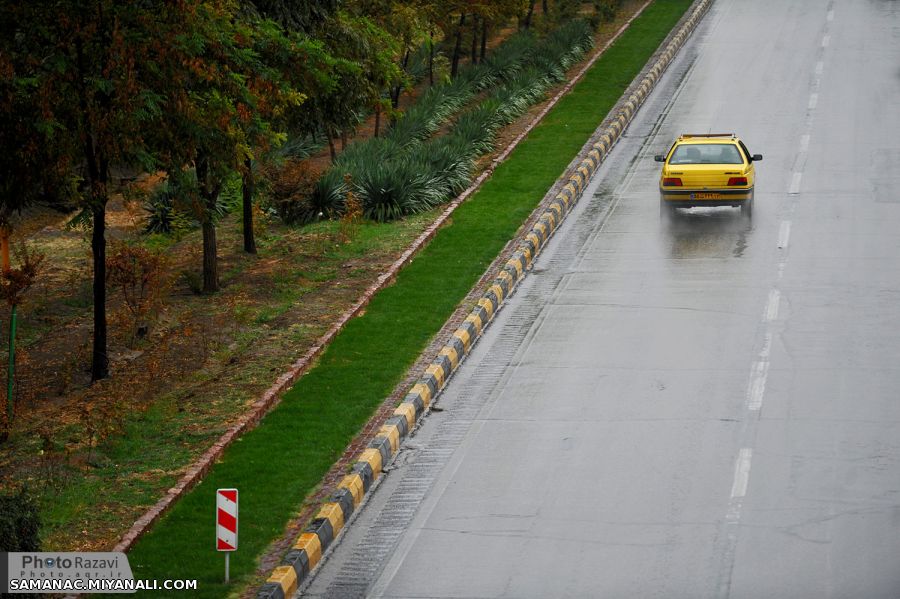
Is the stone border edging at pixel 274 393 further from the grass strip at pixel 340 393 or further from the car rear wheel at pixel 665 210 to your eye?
the car rear wheel at pixel 665 210

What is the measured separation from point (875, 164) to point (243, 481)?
18465 millimetres

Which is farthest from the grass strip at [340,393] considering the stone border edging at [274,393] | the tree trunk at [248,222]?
the tree trunk at [248,222]

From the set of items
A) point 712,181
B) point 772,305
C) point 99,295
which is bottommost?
point 772,305

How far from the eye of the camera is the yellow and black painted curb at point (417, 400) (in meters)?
11.5

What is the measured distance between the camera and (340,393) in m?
16.0

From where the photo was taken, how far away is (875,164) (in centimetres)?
2772

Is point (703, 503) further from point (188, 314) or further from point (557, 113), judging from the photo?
point (557, 113)

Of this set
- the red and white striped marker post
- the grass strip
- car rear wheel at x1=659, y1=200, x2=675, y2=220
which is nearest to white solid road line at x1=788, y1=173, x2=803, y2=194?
car rear wheel at x1=659, y1=200, x2=675, y2=220

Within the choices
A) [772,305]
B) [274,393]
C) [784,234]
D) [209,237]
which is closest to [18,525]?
[274,393]

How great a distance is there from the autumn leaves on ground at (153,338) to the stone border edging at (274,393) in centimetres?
17

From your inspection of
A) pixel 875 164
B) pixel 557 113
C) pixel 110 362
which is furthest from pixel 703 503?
pixel 557 113

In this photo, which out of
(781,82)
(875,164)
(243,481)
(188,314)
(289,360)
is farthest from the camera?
(781,82)

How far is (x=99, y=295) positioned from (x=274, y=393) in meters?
2.87

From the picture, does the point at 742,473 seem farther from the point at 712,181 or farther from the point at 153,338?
the point at 712,181
